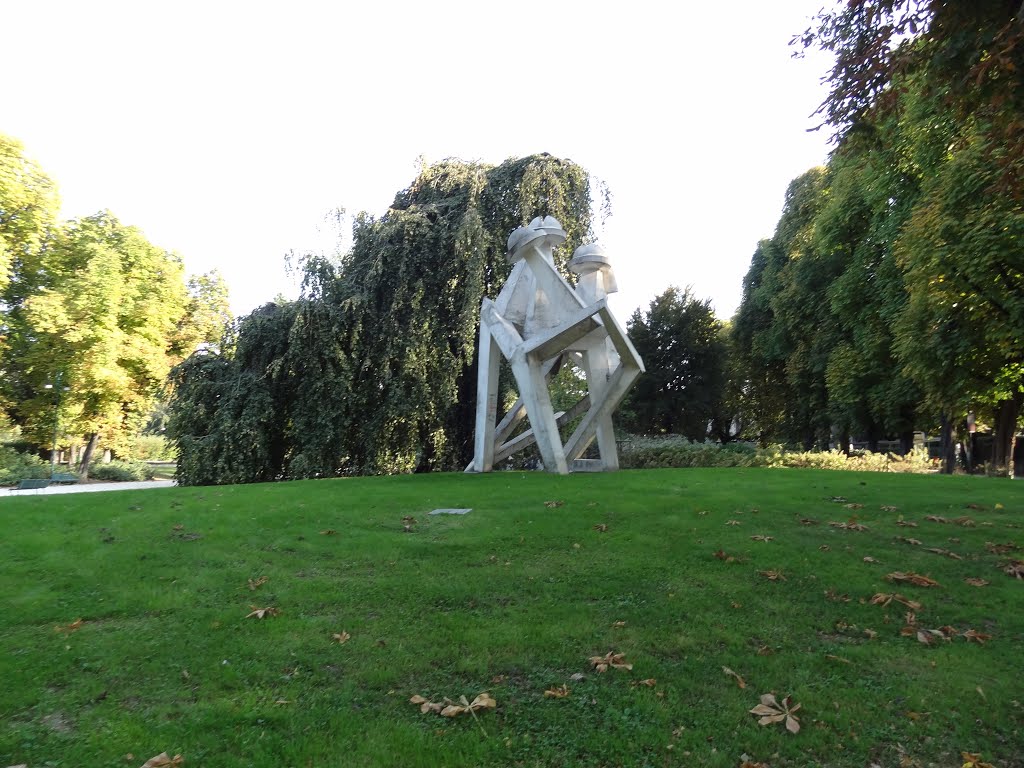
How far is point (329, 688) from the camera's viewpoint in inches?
146

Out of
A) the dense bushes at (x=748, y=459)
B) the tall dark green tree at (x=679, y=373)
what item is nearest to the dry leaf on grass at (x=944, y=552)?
the dense bushes at (x=748, y=459)

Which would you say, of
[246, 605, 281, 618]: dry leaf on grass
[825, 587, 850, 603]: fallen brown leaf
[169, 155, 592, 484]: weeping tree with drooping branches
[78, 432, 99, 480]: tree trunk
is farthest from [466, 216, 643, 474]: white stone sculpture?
[78, 432, 99, 480]: tree trunk

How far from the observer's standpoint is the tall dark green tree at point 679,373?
30.7 m

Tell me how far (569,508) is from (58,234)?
31058 millimetres

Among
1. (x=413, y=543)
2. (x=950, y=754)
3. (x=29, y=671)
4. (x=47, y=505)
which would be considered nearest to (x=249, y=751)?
(x=29, y=671)

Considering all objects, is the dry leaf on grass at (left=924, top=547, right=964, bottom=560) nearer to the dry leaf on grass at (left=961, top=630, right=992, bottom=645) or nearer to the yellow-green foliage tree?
the dry leaf on grass at (left=961, top=630, right=992, bottom=645)

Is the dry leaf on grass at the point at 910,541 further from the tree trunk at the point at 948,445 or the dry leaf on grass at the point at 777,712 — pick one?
the tree trunk at the point at 948,445

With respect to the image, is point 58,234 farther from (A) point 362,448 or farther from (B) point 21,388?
(A) point 362,448

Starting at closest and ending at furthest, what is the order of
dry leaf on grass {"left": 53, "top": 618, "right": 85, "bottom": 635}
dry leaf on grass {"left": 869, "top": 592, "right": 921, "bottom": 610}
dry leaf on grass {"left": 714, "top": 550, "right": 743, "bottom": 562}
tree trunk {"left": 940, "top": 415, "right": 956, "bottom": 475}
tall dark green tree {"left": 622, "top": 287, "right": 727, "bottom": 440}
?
dry leaf on grass {"left": 53, "top": 618, "right": 85, "bottom": 635} < dry leaf on grass {"left": 869, "top": 592, "right": 921, "bottom": 610} < dry leaf on grass {"left": 714, "top": 550, "right": 743, "bottom": 562} < tree trunk {"left": 940, "top": 415, "right": 956, "bottom": 475} < tall dark green tree {"left": 622, "top": 287, "right": 727, "bottom": 440}

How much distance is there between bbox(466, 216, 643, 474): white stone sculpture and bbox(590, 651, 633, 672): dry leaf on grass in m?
9.66

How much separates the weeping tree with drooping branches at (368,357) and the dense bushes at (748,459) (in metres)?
5.91

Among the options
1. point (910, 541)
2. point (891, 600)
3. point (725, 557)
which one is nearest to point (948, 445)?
point (910, 541)

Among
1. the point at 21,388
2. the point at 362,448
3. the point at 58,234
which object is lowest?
the point at 362,448

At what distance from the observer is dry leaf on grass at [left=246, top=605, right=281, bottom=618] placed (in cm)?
480
